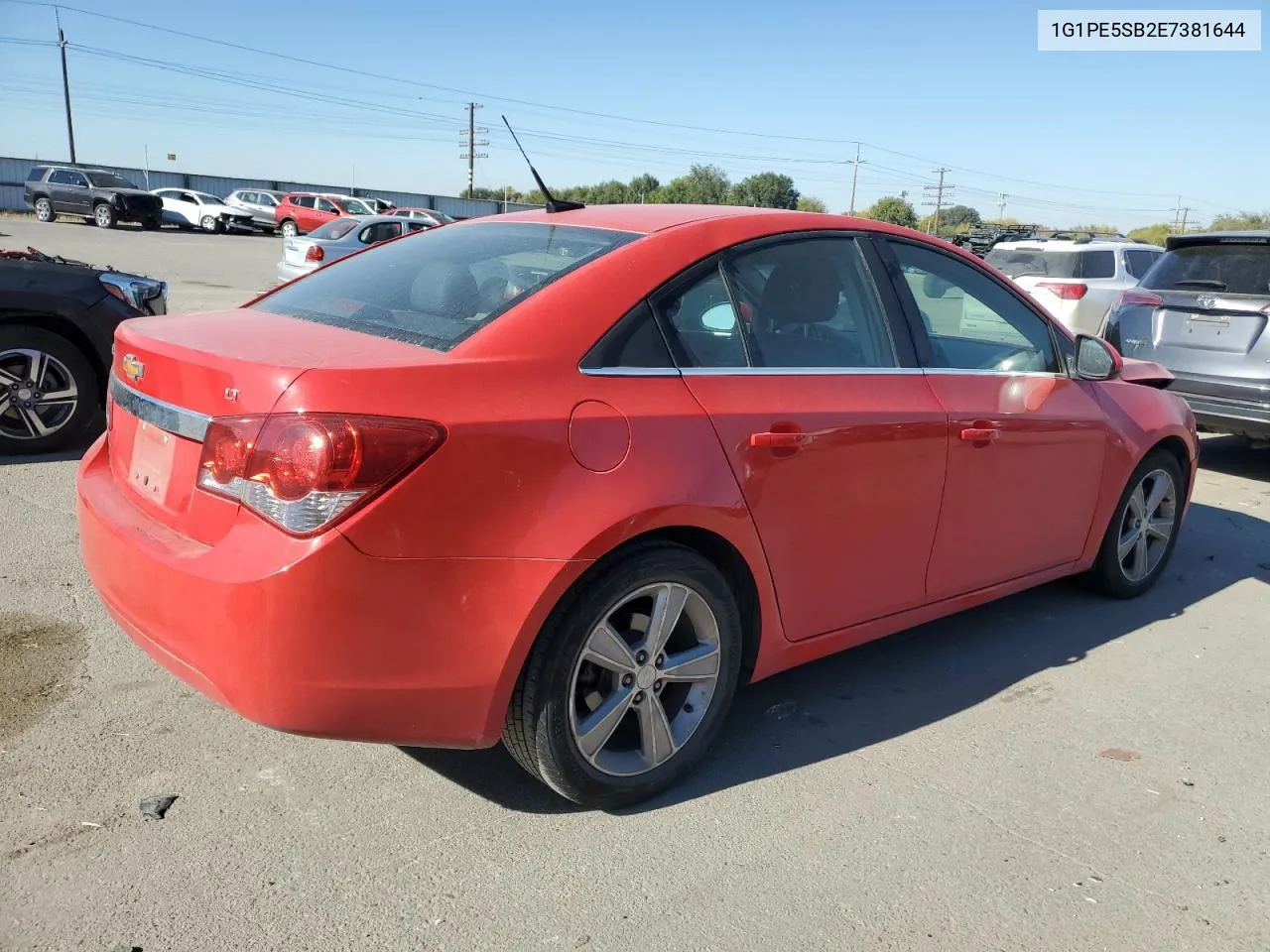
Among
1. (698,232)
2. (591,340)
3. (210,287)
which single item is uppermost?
(698,232)

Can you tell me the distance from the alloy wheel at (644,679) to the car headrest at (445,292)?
92 centimetres

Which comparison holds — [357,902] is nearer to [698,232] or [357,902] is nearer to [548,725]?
[548,725]

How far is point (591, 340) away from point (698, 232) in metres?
0.63

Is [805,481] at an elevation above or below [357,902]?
above

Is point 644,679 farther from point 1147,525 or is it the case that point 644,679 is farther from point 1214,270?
point 1214,270

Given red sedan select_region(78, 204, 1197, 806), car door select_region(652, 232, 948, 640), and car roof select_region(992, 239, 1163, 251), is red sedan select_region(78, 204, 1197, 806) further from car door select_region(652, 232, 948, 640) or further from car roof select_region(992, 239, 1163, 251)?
car roof select_region(992, 239, 1163, 251)

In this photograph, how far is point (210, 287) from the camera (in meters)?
17.4

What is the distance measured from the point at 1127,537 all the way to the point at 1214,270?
3581mm

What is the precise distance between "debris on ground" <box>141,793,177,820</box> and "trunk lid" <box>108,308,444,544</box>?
2.54 ft

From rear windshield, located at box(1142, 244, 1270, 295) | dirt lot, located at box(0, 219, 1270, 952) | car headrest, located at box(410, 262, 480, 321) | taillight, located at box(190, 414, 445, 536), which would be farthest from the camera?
rear windshield, located at box(1142, 244, 1270, 295)

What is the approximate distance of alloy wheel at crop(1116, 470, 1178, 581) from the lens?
4.64 meters

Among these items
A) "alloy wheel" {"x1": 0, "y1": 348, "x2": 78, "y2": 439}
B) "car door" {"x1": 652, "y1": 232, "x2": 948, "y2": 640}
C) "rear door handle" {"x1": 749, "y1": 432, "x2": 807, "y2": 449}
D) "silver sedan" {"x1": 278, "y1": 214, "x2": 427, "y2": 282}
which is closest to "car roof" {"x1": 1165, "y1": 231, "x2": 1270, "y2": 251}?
"car door" {"x1": 652, "y1": 232, "x2": 948, "y2": 640}

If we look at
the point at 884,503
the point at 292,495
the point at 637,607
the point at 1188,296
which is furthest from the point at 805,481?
the point at 1188,296

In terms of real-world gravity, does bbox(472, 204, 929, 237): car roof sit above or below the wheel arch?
above
